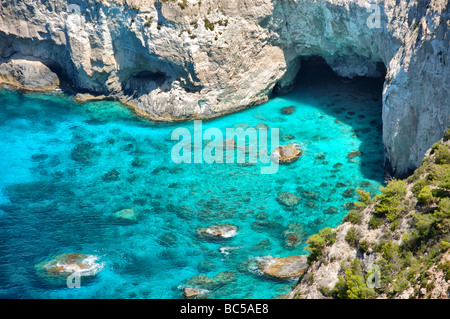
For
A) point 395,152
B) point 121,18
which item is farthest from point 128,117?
point 395,152

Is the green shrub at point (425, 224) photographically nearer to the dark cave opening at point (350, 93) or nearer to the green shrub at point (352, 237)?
the green shrub at point (352, 237)

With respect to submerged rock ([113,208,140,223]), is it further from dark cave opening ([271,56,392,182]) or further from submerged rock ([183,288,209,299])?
dark cave opening ([271,56,392,182])

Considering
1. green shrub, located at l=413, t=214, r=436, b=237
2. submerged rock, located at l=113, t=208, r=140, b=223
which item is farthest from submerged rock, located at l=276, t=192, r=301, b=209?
green shrub, located at l=413, t=214, r=436, b=237

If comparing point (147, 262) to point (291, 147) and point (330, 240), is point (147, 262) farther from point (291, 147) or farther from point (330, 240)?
point (291, 147)

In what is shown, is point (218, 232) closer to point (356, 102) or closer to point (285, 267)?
point (285, 267)

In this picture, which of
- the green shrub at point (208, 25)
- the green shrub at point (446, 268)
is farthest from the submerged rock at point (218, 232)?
the green shrub at point (208, 25)
